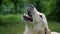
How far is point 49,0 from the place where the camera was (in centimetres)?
1457

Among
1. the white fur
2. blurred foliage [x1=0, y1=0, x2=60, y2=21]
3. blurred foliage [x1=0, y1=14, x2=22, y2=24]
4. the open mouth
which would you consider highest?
the open mouth

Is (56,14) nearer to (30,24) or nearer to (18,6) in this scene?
(18,6)

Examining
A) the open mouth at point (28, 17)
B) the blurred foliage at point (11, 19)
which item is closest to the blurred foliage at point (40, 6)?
the blurred foliage at point (11, 19)

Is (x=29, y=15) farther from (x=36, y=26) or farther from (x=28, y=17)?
(x=36, y=26)

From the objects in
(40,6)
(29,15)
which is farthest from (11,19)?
(29,15)

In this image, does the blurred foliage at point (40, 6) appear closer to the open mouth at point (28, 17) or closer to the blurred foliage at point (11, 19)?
the blurred foliage at point (11, 19)

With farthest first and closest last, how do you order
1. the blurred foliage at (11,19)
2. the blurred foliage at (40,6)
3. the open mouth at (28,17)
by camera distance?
the blurred foliage at (11,19)
the blurred foliage at (40,6)
the open mouth at (28,17)

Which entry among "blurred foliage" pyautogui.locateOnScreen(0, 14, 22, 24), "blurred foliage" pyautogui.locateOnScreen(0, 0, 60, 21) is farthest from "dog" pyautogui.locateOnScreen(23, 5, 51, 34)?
"blurred foliage" pyautogui.locateOnScreen(0, 14, 22, 24)

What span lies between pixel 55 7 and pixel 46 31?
1191 centimetres

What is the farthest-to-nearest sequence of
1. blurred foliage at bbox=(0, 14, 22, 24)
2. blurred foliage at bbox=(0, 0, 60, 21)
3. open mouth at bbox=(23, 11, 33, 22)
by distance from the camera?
blurred foliage at bbox=(0, 14, 22, 24) → blurred foliage at bbox=(0, 0, 60, 21) → open mouth at bbox=(23, 11, 33, 22)

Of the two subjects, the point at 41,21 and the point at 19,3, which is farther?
the point at 19,3

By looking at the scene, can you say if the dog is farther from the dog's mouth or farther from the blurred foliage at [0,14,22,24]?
the blurred foliage at [0,14,22,24]


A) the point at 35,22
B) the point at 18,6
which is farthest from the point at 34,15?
the point at 18,6

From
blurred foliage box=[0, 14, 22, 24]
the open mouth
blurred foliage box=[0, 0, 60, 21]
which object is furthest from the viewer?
blurred foliage box=[0, 14, 22, 24]
